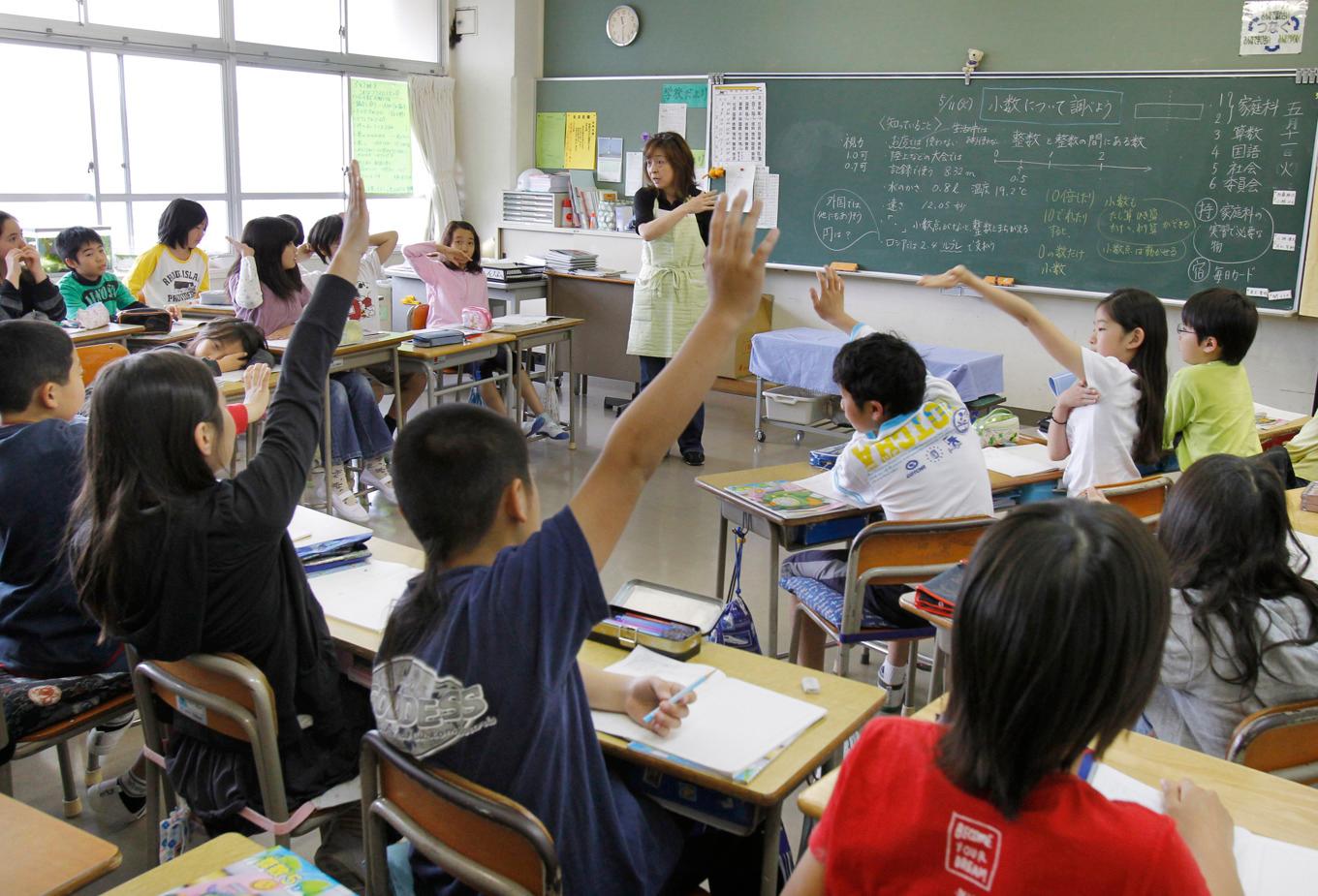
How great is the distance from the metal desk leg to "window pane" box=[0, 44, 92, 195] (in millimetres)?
6262

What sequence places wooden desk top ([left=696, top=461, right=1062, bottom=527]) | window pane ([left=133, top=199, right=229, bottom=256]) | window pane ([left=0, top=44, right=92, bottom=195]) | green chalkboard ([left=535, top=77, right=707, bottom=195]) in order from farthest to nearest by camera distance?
green chalkboard ([left=535, top=77, right=707, bottom=195]), window pane ([left=133, top=199, right=229, bottom=256]), window pane ([left=0, top=44, right=92, bottom=195]), wooden desk top ([left=696, top=461, right=1062, bottom=527])

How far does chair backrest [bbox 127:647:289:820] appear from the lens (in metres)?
1.61

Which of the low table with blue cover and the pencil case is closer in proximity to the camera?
the pencil case

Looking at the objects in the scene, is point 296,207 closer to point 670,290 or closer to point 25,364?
point 670,290

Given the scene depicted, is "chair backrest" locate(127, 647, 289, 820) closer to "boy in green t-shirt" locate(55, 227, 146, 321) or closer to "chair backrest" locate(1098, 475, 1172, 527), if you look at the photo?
"chair backrest" locate(1098, 475, 1172, 527)

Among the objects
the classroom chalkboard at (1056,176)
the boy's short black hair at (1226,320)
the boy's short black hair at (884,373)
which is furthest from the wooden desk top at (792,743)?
the classroom chalkboard at (1056,176)

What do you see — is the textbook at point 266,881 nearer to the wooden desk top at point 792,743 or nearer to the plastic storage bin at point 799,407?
the wooden desk top at point 792,743

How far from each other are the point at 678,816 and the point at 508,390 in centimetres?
451

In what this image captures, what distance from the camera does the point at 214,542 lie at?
5.50 feet

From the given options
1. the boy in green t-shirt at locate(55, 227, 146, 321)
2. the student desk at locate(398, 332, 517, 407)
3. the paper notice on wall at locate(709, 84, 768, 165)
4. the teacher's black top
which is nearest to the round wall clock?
the paper notice on wall at locate(709, 84, 768, 165)

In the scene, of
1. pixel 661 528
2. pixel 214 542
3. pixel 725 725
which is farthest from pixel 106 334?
pixel 725 725

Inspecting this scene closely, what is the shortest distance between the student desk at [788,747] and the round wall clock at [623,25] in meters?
6.41

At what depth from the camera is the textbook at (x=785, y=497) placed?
274 centimetres

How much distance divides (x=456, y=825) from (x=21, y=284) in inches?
164
